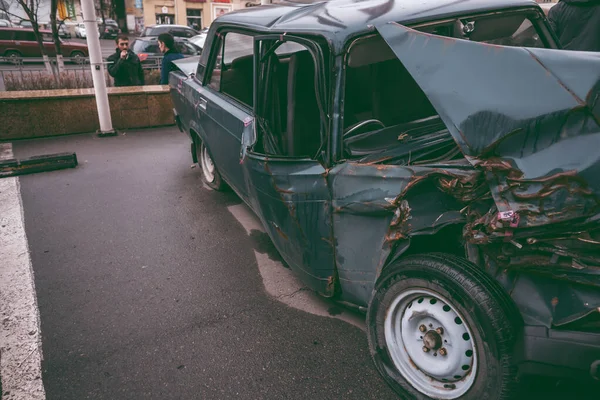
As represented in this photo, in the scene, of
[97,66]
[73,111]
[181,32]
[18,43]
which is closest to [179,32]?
[181,32]

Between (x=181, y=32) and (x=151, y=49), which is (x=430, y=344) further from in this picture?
(x=181, y=32)

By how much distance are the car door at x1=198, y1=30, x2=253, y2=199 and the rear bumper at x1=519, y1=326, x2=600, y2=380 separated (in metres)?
2.45

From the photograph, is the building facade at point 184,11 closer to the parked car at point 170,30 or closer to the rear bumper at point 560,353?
the parked car at point 170,30

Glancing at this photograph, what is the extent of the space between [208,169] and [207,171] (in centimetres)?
4

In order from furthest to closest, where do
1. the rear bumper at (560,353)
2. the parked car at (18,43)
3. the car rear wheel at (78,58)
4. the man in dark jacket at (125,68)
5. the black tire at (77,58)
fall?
the parked car at (18,43) < the black tire at (77,58) < the car rear wheel at (78,58) < the man in dark jacket at (125,68) < the rear bumper at (560,353)

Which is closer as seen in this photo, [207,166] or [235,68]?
[235,68]

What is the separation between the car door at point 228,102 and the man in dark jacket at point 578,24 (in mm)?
2706

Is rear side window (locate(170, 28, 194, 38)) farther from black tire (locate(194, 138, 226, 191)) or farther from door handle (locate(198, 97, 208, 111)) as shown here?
door handle (locate(198, 97, 208, 111))

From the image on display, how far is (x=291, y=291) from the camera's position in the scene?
3.43 meters

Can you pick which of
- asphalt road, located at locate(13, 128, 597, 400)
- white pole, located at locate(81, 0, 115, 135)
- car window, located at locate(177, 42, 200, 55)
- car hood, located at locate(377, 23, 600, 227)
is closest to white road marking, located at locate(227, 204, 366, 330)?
asphalt road, located at locate(13, 128, 597, 400)

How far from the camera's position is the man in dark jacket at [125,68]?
8.16 metres

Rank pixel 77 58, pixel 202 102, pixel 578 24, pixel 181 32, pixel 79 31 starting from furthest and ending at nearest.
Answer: pixel 79 31
pixel 181 32
pixel 77 58
pixel 202 102
pixel 578 24

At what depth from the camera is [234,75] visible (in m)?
4.18

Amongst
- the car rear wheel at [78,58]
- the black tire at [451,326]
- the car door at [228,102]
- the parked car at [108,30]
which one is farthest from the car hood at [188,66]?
the parked car at [108,30]
